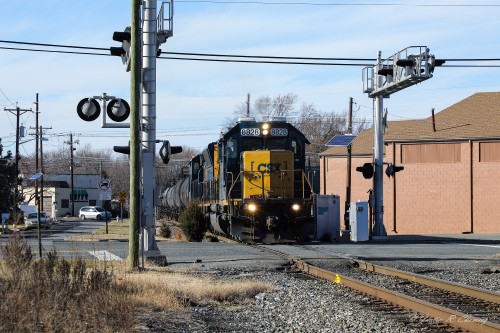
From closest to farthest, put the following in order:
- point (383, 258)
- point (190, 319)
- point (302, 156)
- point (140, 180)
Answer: point (190, 319) → point (140, 180) → point (383, 258) → point (302, 156)

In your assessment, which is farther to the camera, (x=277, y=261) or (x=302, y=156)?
(x=302, y=156)

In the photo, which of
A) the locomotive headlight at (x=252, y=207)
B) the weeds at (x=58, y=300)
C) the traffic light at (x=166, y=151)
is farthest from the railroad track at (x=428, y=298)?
the locomotive headlight at (x=252, y=207)

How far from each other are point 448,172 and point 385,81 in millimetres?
18118

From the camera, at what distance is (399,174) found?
159 feet

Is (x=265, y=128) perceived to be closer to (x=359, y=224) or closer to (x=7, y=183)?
(x=359, y=224)

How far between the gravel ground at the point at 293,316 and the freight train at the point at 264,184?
12112 mm

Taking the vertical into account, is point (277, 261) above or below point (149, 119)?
below

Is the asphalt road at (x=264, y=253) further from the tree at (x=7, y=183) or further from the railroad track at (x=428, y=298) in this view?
the tree at (x=7, y=183)

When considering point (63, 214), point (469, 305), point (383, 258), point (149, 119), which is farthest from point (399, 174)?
point (63, 214)

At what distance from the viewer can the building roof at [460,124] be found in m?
45.4

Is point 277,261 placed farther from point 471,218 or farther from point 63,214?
point 63,214

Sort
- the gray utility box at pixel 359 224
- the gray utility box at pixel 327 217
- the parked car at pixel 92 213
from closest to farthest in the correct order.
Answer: the gray utility box at pixel 327 217
the gray utility box at pixel 359 224
the parked car at pixel 92 213

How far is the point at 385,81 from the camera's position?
2980cm

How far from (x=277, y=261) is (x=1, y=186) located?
4905 cm
